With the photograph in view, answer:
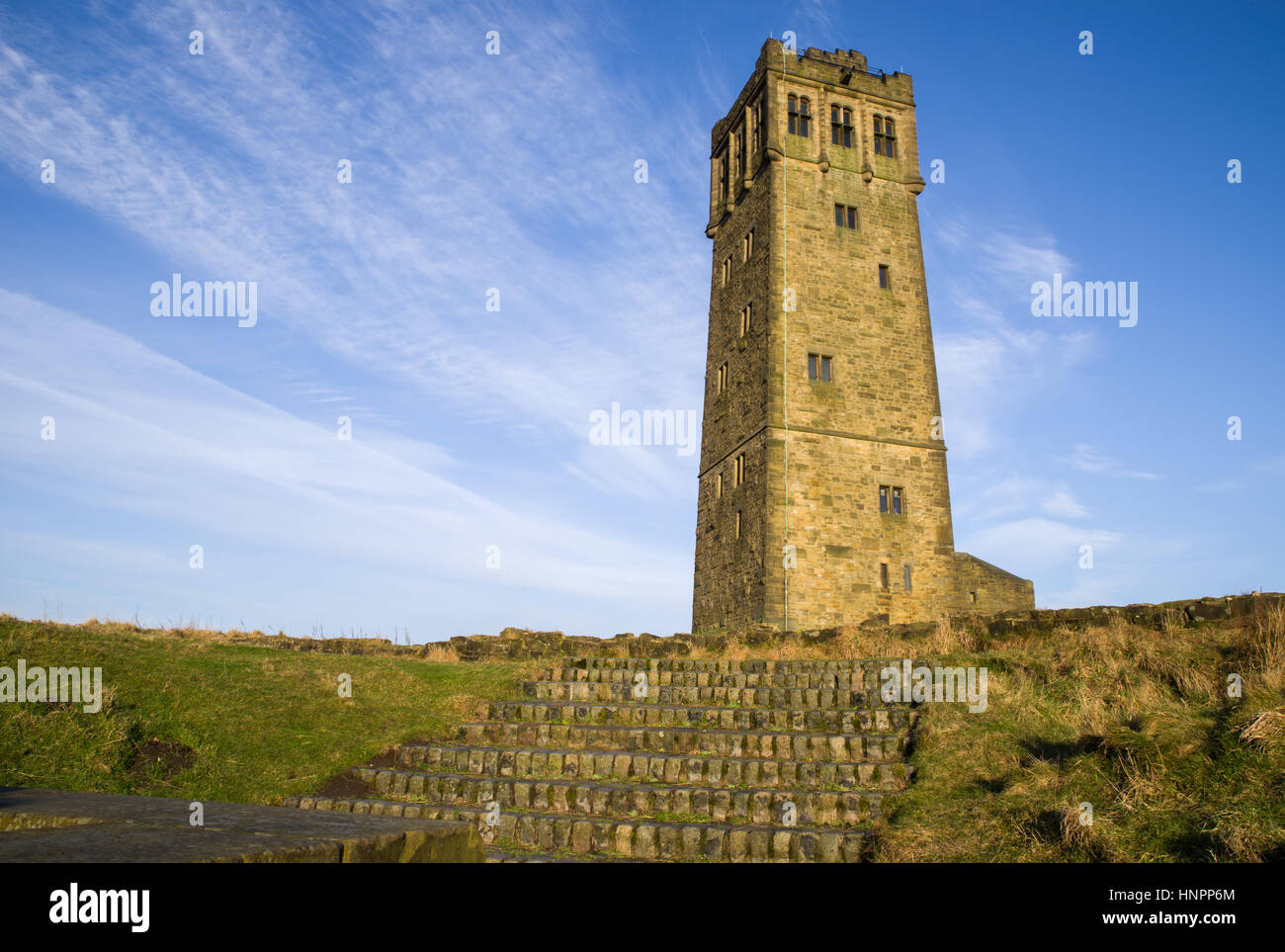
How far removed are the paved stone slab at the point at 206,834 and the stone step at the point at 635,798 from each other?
4.34 meters

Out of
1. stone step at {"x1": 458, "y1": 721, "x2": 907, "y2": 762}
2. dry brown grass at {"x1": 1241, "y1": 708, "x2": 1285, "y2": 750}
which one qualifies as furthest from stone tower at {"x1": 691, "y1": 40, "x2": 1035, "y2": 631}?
dry brown grass at {"x1": 1241, "y1": 708, "x2": 1285, "y2": 750}

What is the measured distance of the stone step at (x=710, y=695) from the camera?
9578mm

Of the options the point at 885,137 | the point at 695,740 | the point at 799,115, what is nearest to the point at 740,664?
the point at 695,740

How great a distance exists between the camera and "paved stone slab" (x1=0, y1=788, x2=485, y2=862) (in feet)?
7.38

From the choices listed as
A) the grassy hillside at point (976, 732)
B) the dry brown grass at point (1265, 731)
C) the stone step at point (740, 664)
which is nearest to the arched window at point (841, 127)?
the grassy hillside at point (976, 732)

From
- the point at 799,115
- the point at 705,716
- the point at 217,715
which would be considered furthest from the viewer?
the point at 799,115

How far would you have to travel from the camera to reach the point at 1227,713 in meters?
6.27

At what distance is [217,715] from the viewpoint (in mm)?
8938

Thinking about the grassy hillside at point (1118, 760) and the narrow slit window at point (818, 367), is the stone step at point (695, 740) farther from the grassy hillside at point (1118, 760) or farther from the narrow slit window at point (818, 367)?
the narrow slit window at point (818, 367)

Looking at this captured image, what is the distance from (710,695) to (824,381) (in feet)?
50.2

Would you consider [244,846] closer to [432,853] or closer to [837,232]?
[432,853]

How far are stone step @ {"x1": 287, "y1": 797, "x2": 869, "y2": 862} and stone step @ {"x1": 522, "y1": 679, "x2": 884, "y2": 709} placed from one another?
9.72 ft

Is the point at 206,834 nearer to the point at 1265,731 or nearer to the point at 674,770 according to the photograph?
the point at 674,770
